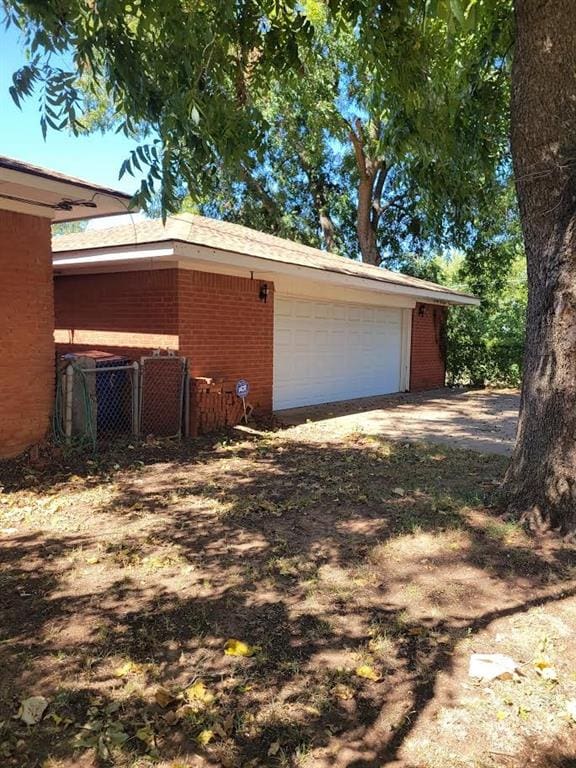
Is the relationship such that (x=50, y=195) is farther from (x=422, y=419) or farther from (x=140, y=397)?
(x=422, y=419)

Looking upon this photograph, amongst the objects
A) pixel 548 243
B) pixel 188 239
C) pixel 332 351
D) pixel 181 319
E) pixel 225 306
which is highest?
pixel 188 239

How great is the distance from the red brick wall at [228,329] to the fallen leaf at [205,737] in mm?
6852

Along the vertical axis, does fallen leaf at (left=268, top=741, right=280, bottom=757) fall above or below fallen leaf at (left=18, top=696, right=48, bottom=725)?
below

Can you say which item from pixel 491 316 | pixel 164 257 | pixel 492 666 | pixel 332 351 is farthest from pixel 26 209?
pixel 491 316

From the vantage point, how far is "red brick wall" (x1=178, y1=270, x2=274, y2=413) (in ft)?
29.9

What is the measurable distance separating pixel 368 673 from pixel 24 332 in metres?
5.80

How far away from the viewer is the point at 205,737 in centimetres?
240

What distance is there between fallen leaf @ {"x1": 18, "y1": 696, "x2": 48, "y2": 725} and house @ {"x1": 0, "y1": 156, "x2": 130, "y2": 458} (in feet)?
15.7

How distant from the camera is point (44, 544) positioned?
4.48 m

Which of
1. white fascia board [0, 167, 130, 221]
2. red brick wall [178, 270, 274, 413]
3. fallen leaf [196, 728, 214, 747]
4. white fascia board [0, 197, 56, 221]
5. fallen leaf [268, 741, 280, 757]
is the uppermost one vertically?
white fascia board [0, 167, 130, 221]

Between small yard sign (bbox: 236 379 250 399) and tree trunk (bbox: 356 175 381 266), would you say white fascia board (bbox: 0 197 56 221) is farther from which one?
tree trunk (bbox: 356 175 381 266)

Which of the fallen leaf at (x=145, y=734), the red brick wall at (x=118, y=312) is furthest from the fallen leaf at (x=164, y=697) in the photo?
the red brick wall at (x=118, y=312)

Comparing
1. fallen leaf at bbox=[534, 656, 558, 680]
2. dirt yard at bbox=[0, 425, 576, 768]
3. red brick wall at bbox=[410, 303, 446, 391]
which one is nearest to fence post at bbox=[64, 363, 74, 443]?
dirt yard at bbox=[0, 425, 576, 768]

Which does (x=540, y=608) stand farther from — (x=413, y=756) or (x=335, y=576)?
(x=413, y=756)
